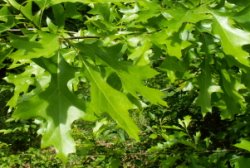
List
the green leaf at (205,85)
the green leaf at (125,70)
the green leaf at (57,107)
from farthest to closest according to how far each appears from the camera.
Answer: the green leaf at (205,85)
the green leaf at (125,70)
the green leaf at (57,107)

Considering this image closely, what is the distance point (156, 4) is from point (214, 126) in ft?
10.0

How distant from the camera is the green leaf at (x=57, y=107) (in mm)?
1305

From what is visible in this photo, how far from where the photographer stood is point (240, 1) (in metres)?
1.52

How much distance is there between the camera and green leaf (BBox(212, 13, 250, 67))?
1430 millimetres

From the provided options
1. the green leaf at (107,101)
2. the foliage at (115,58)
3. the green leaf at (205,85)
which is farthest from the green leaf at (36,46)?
the green leaf at (205,85)

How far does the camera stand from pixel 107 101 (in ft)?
4.49

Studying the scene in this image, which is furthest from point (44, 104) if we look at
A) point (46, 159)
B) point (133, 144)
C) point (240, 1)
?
point (46, 159)

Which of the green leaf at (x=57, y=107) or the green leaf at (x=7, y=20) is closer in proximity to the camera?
the green leaf at (x=57, y=107)

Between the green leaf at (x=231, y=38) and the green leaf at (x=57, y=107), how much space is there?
1.81ft

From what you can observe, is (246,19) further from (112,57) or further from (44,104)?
(44,104)

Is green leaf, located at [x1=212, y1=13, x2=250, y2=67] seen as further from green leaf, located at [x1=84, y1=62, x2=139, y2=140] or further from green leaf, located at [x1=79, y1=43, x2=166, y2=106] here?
green leaf, located at [x1=84, y1=62, x2=139, y2=140]

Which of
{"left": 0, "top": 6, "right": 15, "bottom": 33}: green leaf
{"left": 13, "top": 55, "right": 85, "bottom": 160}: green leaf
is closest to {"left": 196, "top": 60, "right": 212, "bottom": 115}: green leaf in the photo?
{"left": 13, "top": 55, "right": 85, "bottom": 160}: green leaf

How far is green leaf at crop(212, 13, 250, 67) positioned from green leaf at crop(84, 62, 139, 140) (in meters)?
0.41

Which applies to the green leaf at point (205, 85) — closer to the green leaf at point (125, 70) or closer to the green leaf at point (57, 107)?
the green leaf at point (125, 70)
